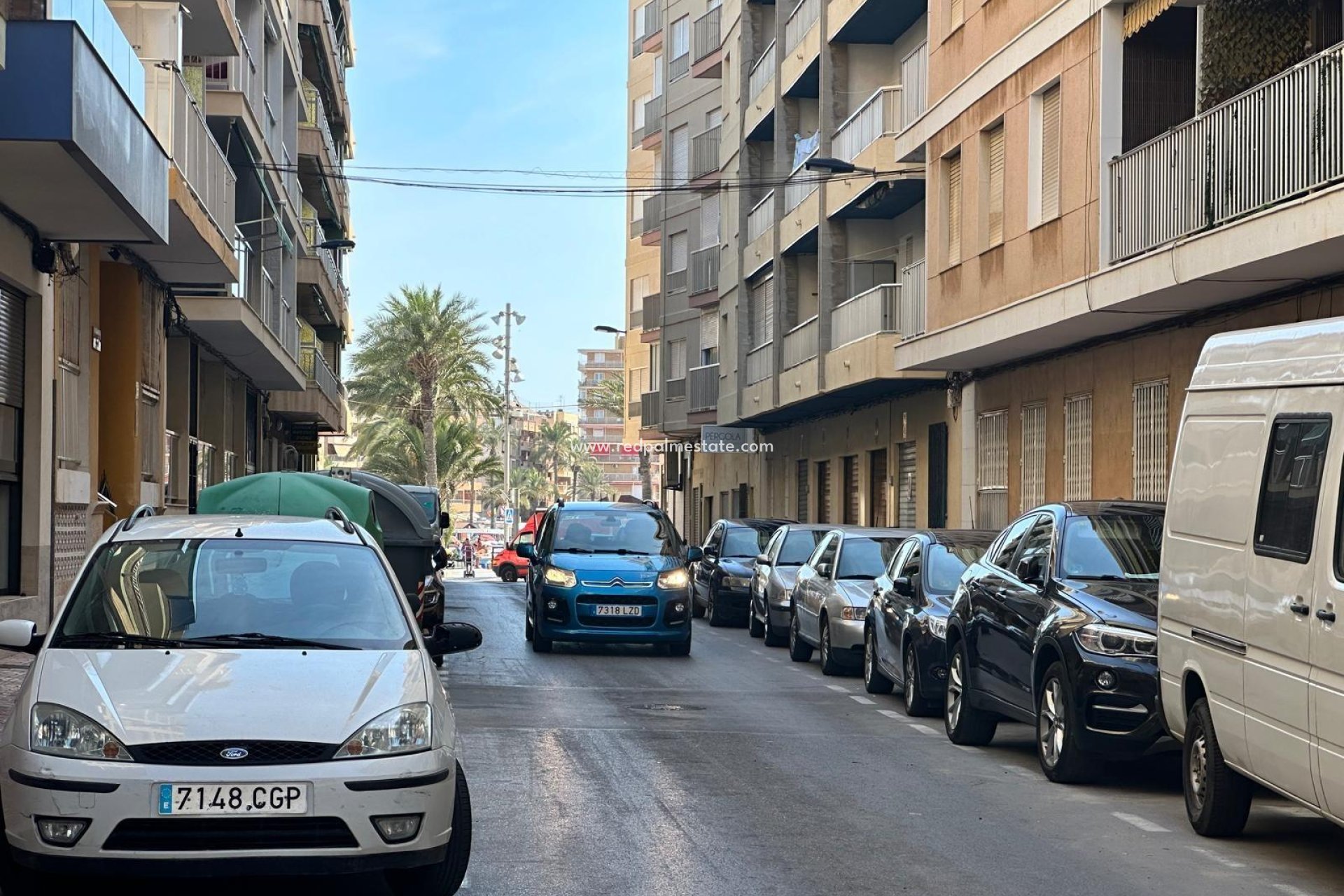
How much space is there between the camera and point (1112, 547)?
38.1ft

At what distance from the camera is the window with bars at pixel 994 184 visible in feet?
76.8

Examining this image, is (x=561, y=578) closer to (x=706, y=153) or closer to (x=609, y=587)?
(x=609, y=587)

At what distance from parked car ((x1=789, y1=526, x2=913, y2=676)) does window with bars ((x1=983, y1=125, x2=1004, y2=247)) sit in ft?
16.8

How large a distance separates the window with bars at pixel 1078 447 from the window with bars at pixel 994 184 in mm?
2434

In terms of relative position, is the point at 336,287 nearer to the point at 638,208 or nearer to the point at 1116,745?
the point at 638,208

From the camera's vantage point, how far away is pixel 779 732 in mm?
13281

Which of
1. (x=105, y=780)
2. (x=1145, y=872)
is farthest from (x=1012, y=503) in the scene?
(x=105, y=780)

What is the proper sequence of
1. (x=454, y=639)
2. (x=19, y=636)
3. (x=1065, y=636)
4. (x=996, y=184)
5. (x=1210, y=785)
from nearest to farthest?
1. (x=19, y=636)
2. (x=454, y=639)
3. (x=1210, y=785)
4. (x=1065, y=636)
5. (x=996, y=184)

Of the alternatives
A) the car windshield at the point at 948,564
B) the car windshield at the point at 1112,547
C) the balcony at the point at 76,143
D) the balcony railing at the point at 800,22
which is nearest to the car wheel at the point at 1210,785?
the car windshield at the point at 1112,547

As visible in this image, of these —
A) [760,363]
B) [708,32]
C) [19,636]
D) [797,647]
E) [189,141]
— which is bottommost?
[797,647]

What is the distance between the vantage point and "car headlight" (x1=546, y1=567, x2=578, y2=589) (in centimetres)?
2047

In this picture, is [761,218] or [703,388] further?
[703,388]

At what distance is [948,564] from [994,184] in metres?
10.0

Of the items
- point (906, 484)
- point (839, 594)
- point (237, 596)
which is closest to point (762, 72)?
point (906, 484)
